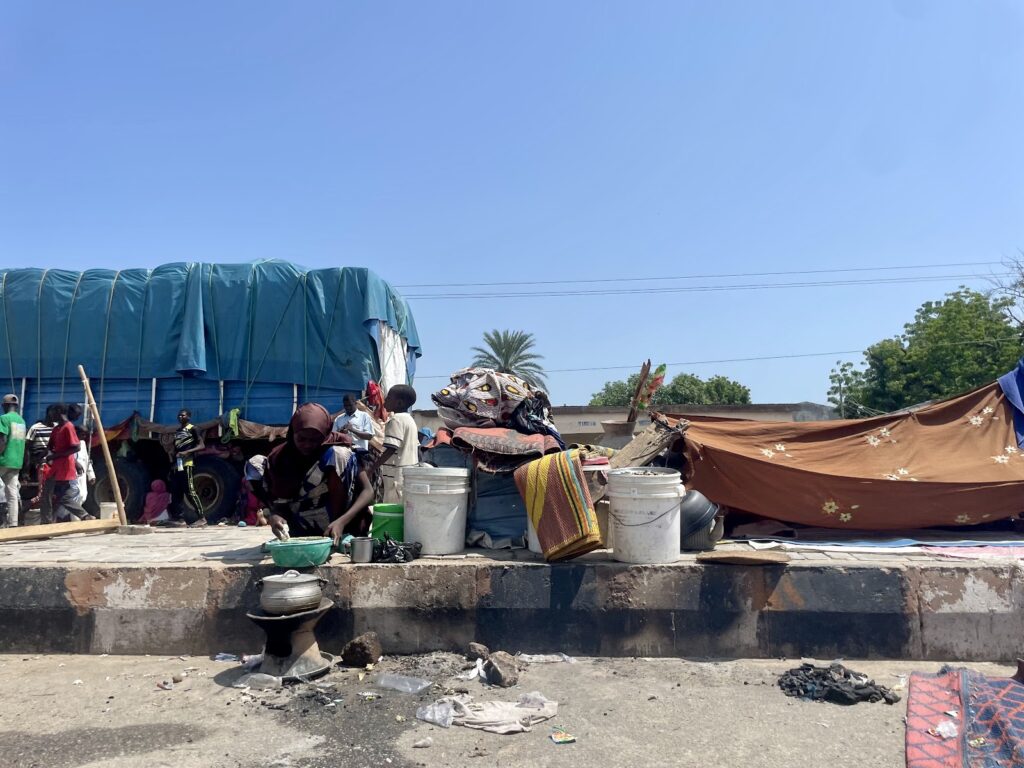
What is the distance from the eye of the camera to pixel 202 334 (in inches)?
393

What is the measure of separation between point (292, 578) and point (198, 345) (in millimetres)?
6827

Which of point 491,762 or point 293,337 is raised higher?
point 293,337

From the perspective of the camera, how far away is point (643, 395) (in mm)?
7055

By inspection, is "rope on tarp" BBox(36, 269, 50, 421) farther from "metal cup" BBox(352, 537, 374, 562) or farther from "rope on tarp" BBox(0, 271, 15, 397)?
"metal cup" BBox(352, 537, 374, 562)

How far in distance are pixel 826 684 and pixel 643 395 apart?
12.0 feet

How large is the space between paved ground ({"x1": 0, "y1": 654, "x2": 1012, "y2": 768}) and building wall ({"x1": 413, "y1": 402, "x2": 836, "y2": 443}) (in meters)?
14.4

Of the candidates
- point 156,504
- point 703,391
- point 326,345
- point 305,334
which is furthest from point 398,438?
point 703,391

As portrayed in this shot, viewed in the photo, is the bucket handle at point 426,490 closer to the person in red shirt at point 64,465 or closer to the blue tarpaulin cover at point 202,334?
the blue tarpaulin cover at point 202,334

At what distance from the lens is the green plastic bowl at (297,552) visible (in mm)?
4320

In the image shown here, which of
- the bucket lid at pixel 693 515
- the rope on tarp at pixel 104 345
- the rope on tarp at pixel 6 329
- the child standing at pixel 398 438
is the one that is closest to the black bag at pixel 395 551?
the child standing at pixel 398 438

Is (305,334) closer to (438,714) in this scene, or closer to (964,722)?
(438,714)

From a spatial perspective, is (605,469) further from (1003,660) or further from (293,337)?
(293,337)

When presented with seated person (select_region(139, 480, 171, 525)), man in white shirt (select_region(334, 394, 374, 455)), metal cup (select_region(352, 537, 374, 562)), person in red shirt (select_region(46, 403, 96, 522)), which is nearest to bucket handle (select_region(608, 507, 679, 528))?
metal cup (select_region(352, 537, 374, 562))

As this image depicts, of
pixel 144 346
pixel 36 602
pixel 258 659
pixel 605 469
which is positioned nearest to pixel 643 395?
pixel 605 469
